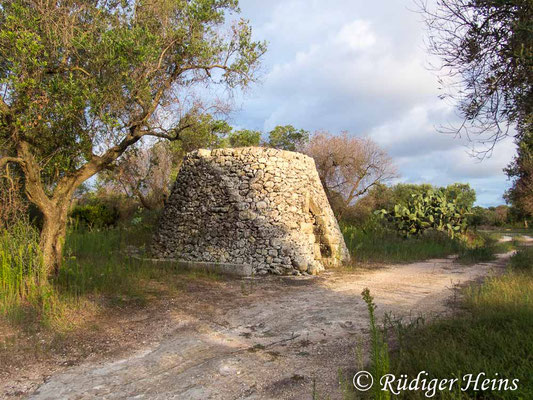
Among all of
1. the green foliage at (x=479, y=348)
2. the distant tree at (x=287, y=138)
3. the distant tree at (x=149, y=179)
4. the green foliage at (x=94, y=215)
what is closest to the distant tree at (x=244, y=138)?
the distant tree at (x=287, y=138)

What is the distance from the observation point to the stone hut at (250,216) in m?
11.0

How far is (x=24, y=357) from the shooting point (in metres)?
4.68

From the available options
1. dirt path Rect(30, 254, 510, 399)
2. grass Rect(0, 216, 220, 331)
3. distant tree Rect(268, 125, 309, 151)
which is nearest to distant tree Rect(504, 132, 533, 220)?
distant tree Rect(268, 125, 309, 151)

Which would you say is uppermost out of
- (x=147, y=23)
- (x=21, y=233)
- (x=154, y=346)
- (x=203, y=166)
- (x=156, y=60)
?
(x=147, y=23)

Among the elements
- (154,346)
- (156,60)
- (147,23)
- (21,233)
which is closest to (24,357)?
(154,346)

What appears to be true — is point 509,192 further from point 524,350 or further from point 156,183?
point 524,350

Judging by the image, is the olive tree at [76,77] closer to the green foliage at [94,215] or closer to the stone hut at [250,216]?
the stone hut at [250,216]

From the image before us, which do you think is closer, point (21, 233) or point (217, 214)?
point (21, 233)

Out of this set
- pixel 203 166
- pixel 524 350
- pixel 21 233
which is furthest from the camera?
pixel 203 166

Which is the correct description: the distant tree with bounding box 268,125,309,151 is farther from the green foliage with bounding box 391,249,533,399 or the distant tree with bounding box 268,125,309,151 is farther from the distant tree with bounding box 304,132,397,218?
the green foliage with bounding box 391,249,533,399

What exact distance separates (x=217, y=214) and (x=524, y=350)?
9045 mm

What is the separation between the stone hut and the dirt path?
2.11m

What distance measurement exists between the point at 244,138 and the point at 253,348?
2847 cm

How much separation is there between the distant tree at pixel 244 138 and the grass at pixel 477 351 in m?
27.8
